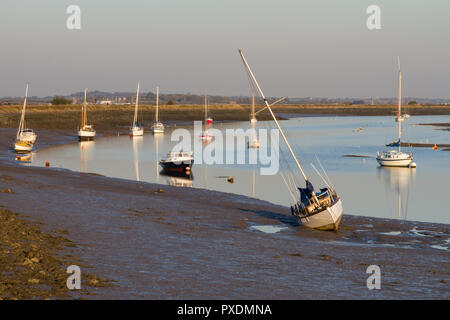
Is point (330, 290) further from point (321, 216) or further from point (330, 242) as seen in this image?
point (321, 216)

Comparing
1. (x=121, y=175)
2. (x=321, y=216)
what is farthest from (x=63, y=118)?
(x=321, y=216)

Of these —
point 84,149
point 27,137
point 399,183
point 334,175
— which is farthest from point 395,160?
point 27,137

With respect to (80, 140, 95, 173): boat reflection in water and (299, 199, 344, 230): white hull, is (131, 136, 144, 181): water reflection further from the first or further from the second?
(299, 199, 344, 230): white hull

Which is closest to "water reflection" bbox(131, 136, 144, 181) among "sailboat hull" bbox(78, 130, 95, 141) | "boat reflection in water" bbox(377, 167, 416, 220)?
"sailboat hull" bbox(78, 130, 95, 141)

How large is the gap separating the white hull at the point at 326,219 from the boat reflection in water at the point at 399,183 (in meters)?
8.91

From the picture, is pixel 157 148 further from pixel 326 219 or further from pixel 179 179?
pixel 326 219

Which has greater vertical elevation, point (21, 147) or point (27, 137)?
→ point (27, 137)

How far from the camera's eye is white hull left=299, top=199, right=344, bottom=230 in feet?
A: 100

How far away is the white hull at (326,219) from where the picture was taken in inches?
1204

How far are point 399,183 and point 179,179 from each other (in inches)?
776

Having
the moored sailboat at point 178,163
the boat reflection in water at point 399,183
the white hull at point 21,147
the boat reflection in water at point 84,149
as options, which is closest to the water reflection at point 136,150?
the moored sailboat at point 178,163

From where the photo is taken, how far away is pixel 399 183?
5616 cm

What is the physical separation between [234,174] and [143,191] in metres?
18.4

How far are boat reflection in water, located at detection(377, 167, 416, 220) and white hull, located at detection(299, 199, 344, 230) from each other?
891cm
